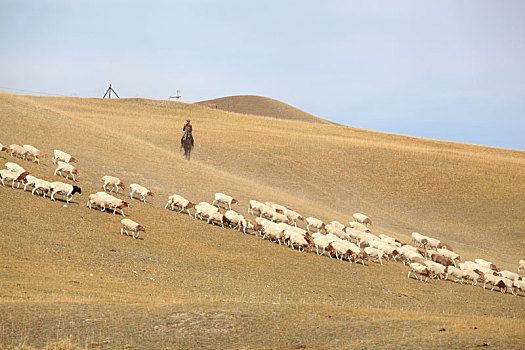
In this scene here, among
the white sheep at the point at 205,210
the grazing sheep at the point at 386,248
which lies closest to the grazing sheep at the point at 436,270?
the grazing sheep at the point at 386,248

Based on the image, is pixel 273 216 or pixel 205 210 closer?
pixel 205 210

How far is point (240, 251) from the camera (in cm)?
2489

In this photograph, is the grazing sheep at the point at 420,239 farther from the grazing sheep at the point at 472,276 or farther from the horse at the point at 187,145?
the horse at the point at 187,145

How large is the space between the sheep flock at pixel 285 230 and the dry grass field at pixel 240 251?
66 cm

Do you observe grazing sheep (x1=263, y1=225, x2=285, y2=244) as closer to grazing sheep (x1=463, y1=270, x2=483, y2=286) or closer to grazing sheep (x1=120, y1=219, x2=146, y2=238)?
grazing sheep (x1=120, y1=219, x2=146, y2=238)

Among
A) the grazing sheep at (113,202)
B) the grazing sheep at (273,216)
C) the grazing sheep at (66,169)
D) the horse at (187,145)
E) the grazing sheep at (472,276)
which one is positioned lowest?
the grazing sheep at (472,276)

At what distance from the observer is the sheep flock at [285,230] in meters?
25.4

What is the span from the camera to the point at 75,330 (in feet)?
40.7

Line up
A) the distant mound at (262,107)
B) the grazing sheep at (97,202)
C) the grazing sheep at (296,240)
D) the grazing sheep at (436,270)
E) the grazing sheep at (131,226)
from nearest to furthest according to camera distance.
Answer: the grazing sheep at (131,226)
the grazing sheep at (97,202)
the grazing sheep at (296,240)
the grazing sheep at (436,270)
the distant mound at (262,107)

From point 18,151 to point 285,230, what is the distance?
48.8 feet

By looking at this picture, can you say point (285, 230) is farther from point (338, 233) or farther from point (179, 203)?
point (179, 203)

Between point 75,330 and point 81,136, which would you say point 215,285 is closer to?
point 75,330

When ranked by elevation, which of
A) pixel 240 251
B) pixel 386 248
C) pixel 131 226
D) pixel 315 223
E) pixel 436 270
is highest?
pixel 131 226

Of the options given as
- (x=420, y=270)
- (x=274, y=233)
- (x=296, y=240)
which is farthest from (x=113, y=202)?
(x=420, y=270)
